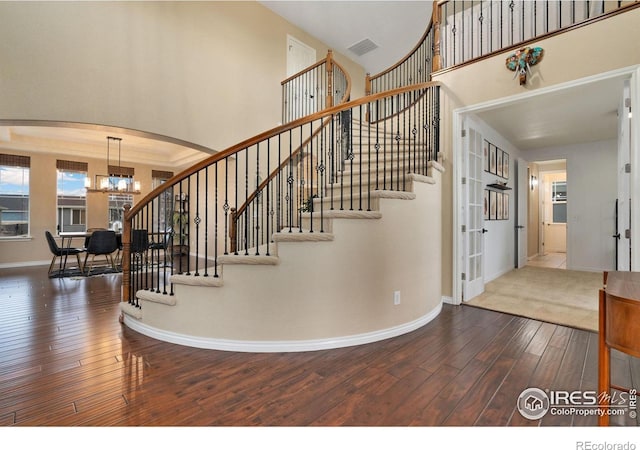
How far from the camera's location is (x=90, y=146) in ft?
23.6

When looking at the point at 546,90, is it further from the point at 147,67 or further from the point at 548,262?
the point at 548,262

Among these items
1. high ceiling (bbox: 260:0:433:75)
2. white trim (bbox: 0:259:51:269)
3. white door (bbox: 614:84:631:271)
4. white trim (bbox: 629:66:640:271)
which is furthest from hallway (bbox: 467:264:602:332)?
white trim (bbox: 0:259:51:269)

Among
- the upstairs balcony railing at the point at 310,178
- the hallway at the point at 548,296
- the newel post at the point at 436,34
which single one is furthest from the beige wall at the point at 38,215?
the hallway at the point at 548,296

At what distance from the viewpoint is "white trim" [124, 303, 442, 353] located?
237 cm

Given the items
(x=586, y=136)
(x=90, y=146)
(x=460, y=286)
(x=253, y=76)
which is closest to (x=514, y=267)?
(x=586, y=136)

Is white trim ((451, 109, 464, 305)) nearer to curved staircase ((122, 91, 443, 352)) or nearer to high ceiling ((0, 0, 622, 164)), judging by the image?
high ceiling ((0, 0, 622, 164))

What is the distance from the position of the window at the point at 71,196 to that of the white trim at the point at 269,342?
20.5 ft

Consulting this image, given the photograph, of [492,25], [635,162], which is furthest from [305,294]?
[492,25]

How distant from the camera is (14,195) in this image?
6.46 metres

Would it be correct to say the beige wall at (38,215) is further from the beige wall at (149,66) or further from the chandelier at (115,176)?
the beige wall at (149,66)

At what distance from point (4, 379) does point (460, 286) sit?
426cm

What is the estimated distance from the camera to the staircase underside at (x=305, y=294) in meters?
2.37

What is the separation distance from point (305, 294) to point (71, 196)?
7.75 m

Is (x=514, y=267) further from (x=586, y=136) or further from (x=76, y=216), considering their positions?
(x=76, y=216)
